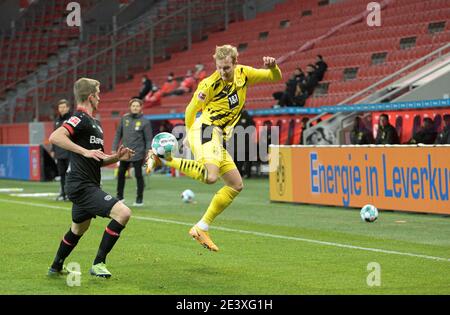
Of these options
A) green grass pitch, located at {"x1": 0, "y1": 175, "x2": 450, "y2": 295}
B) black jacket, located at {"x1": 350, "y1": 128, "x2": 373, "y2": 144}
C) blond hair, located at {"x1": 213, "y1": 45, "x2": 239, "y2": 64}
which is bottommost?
green grass pitch, located at {"x1": 0, "y1": 175, "x2": 450, "y2": 295}

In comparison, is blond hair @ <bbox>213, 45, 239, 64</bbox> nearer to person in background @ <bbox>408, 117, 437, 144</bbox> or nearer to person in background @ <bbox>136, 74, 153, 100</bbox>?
person in background @ <bbox>408, 117, 437, 144</bbox>

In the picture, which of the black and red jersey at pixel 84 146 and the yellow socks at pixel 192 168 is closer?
the black and red jersey at pixel 84 146

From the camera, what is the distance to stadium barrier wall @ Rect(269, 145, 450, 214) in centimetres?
1548

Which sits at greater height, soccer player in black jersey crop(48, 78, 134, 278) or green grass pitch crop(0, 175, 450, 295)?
soccer player in black jersey crop(48, 78, 134, 278)

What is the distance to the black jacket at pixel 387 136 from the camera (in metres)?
21.3

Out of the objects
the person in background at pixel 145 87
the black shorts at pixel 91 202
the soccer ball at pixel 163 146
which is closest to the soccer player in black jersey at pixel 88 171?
the black shorts at pixel 91 202

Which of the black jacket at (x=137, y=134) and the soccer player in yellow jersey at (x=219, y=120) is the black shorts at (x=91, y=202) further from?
the black jacket at (x=137, y=134)

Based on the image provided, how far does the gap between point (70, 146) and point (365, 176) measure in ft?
29.6

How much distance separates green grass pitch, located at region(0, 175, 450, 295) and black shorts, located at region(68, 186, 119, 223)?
668mm

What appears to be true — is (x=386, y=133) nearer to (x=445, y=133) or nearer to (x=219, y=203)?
(x=445, y=133)

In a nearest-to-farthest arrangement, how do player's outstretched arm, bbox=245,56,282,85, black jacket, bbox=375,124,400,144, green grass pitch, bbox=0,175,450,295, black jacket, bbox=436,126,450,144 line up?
green grass pitch, bbox=0,175,450,295
player's outstretched arm, bbox=245,56,282,85
black jacket, bbox=436,126,450,144
black jacket, bbox=375,124,400,144

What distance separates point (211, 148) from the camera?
1098 cm

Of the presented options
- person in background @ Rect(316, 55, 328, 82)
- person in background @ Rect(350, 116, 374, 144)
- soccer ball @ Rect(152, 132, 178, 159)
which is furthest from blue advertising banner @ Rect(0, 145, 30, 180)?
soccer ball @ Rect(152, 132, 178, 159)

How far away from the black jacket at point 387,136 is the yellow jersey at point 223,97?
34.6ft
